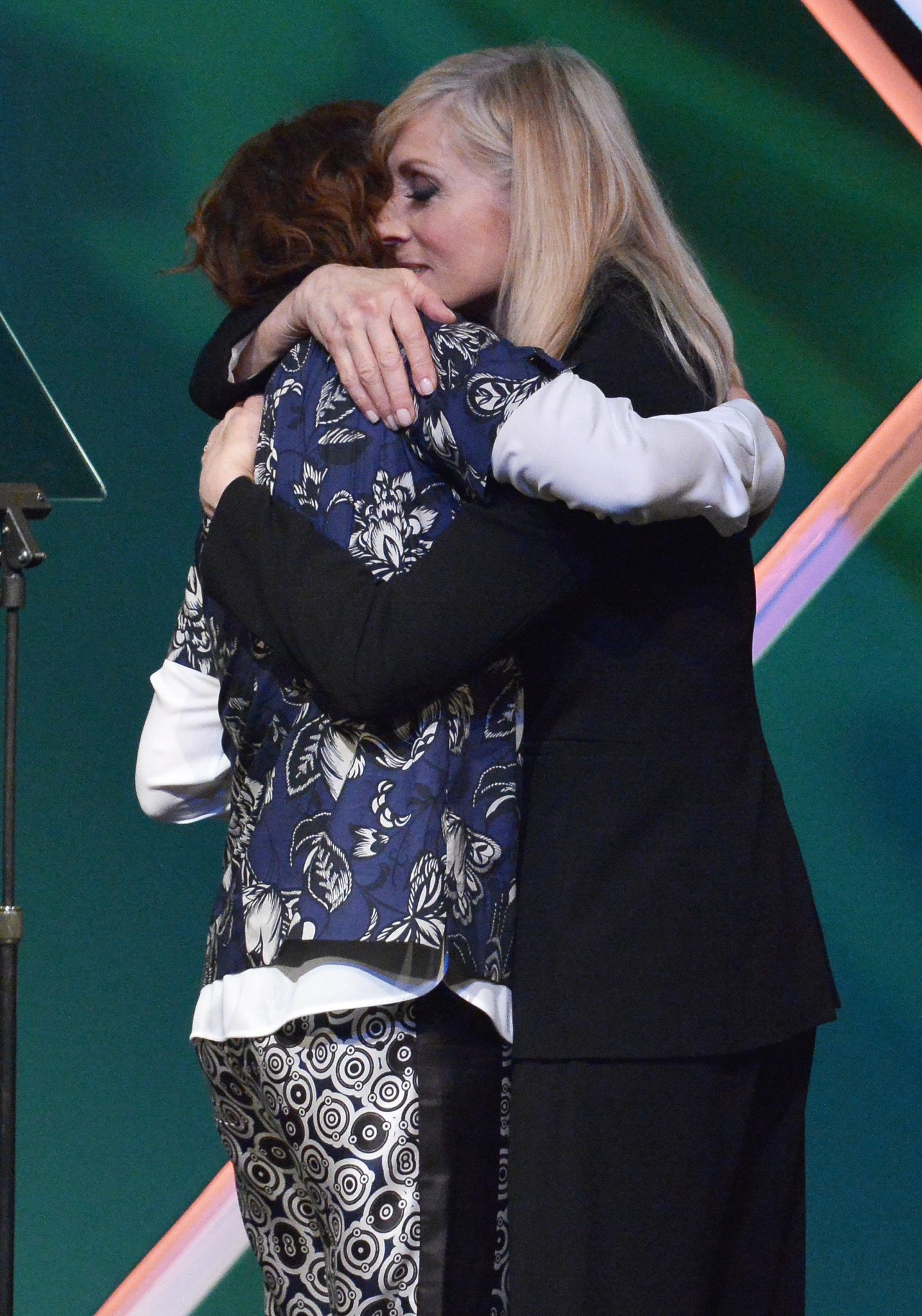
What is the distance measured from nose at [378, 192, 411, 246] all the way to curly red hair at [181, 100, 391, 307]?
68 millimetres

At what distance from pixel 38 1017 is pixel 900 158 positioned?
1803mm

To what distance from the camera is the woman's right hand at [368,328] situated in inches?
43.8

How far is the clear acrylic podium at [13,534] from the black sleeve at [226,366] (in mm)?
143

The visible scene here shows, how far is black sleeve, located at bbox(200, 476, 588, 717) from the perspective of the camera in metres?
1.07

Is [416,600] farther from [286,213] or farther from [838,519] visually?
[838,519]

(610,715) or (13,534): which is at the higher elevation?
(610,715)

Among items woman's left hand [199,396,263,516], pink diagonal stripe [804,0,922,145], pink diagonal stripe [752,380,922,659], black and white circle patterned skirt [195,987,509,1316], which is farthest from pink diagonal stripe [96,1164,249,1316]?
pink diagonal stripe [804,0,922,145]

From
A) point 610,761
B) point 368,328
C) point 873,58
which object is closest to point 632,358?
point 368,328

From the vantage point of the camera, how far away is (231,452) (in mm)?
1235

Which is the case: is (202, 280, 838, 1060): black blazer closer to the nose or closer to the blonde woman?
the blonde woman

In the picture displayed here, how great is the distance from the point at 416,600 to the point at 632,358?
28 centimetres

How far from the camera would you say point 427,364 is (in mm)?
1131

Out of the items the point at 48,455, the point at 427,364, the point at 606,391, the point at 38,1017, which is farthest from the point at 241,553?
the point at 38,1017

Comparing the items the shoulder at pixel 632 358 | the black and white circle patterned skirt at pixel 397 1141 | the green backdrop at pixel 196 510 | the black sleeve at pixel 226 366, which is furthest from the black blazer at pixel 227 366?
the green backdrop at pixel 196 510
